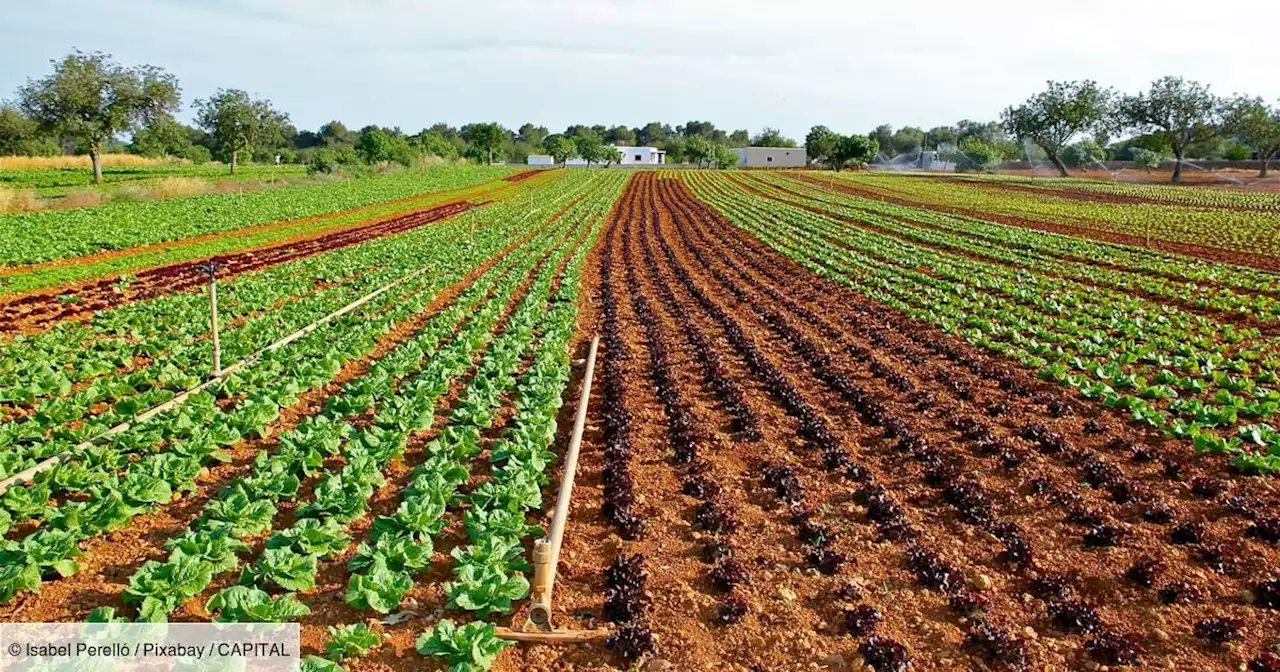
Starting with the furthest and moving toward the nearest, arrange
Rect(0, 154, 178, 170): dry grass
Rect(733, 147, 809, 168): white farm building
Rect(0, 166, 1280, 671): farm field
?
Rect(733, 147, 809, 168): white farm building, Rect(0, 154, 178, 170): dry grass, Rect(0, 166, 1280, 671): farm field

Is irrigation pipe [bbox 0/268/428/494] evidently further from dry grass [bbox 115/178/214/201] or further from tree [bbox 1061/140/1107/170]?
tree [bbox 1061/140/1107/170]

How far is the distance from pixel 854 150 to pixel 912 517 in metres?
111

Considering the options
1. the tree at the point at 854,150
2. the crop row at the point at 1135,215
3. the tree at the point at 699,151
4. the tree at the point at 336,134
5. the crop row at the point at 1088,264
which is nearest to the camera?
the crop row at the point at 1088,264

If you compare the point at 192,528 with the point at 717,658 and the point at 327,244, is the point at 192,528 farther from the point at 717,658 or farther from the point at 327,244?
the point at 327,244

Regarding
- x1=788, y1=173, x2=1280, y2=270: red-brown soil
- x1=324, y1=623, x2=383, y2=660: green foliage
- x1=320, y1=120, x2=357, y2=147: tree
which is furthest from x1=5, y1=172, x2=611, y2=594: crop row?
x1=320, y1=120, x2=357, y2=147: tree

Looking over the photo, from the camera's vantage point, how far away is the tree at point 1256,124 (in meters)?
82.8

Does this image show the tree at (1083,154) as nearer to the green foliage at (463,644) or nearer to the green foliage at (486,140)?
the green foliage at (486,140)

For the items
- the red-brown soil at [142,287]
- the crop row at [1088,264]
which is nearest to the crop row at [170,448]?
the red-brown soil at [142,287]

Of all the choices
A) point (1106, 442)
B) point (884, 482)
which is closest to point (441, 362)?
point (884, 482)

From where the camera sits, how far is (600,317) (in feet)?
53.4

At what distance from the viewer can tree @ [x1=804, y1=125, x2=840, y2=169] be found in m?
123

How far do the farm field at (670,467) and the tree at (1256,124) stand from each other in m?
82.8

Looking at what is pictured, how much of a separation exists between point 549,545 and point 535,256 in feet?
63.5

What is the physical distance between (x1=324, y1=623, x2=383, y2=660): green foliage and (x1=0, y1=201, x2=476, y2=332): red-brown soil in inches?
308
